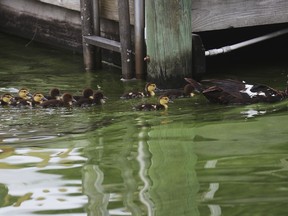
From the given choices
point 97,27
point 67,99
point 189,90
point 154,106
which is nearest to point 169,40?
point 189,90

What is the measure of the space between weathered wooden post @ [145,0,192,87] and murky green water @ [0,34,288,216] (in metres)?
0.73

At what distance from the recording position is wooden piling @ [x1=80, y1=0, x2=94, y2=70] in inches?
398

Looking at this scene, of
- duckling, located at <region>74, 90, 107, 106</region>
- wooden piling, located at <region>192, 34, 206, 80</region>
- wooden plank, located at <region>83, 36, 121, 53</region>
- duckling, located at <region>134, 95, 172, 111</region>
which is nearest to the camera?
duckling, located at <region>134, 95, 172, 111</region>

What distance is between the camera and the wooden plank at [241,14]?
355 inches

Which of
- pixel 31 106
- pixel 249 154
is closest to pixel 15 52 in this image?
pixel 31 106

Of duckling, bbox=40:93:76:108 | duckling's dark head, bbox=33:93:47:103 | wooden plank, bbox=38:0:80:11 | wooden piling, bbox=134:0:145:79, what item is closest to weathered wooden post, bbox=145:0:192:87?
wooden piling, bbox=134:0:145:79

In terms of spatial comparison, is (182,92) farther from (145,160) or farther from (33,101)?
(145,160)

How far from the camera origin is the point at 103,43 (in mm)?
9914

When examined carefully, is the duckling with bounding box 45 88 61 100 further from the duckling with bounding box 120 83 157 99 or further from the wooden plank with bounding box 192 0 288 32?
the wooden plank with bounding box 192 0 288 32

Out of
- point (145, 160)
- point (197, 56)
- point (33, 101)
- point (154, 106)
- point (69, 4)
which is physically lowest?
point (145, 160)

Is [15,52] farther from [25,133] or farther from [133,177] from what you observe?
[133,177]

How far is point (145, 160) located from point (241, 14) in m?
4.37

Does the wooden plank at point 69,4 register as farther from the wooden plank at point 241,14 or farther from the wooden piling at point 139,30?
the wooden plank at point 241,14

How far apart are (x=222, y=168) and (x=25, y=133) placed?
211 centimetres
